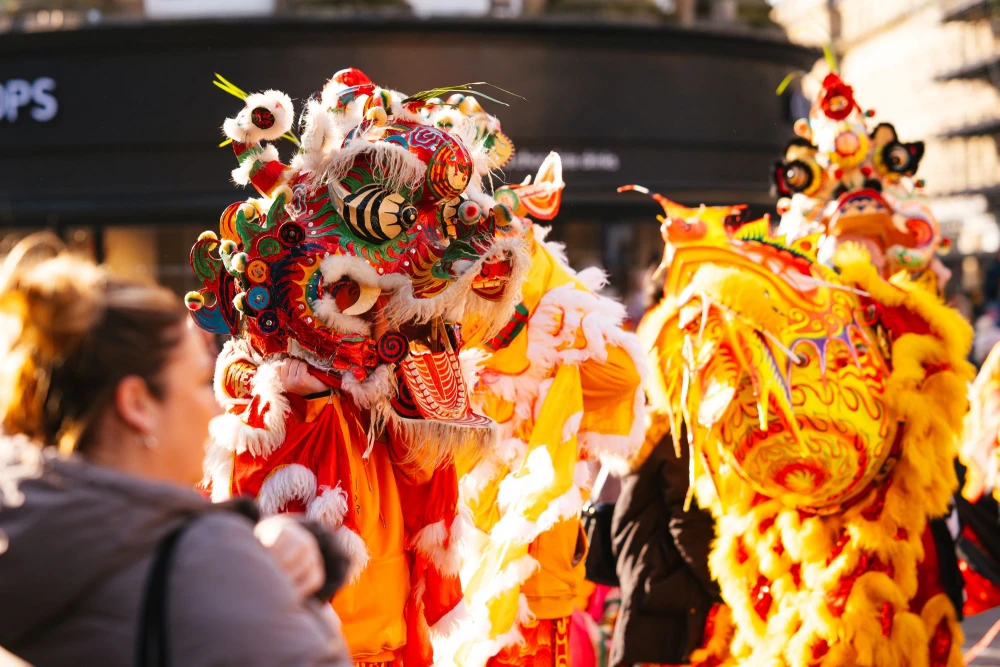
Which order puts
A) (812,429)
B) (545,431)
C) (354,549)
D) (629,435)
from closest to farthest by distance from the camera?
(354,549)
(812,429)
(545,431)
(629,435)

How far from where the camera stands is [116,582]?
5.22 feet

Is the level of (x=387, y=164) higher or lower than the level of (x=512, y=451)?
higher

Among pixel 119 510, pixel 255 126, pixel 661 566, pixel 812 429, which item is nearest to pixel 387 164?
pixel 255 126

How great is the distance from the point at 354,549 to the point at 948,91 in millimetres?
25323

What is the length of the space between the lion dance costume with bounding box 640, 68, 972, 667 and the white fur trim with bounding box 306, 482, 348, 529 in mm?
1384

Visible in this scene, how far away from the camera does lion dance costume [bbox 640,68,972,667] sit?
3.86m

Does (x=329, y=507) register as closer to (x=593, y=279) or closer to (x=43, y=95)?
(x=593, y=279)

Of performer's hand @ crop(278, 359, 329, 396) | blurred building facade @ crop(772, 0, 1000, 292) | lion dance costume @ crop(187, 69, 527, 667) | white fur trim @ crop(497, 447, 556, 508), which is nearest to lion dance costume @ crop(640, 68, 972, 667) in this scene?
white fur trim @ crop(497, 447, 556, 508)

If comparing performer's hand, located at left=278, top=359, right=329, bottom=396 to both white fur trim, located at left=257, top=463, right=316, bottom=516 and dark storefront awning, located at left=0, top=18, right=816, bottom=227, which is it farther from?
dark storefront awning, located at left=0, top=18, right=816, bottom=227

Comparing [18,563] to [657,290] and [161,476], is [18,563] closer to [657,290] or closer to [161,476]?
[161,476]

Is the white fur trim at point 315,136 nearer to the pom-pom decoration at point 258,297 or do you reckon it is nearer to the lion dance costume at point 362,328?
the lion dance costume at point 362,328

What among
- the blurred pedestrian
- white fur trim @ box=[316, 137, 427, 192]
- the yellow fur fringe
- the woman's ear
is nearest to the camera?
the woman's ear

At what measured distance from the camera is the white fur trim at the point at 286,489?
2896 millimetres

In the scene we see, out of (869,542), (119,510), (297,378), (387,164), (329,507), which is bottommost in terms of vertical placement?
(869,542)
